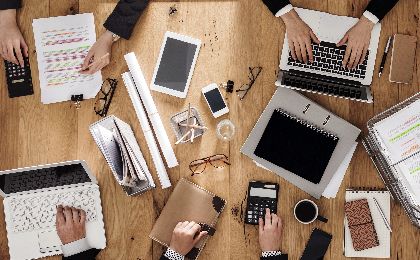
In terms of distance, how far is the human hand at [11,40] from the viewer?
2.15 meters

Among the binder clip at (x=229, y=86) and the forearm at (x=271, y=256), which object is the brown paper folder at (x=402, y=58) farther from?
the forearm at (x=271, y=256)

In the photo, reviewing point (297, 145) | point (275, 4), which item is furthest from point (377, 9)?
point (297, 145)

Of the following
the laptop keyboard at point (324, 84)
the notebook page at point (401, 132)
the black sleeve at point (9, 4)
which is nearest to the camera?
the notebook page at point (401, 132)

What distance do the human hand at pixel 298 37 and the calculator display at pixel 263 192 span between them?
0.52 metres

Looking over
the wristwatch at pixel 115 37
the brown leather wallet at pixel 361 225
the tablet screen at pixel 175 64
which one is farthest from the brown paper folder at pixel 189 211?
the wristwatch at pixel 115 37

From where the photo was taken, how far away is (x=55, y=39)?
2.17 meters

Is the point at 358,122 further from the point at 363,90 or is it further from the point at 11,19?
the point at 11,19

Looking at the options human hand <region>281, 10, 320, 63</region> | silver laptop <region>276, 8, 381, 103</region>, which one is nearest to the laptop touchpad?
silver laptop <region>276, 8, 381, 103</region>

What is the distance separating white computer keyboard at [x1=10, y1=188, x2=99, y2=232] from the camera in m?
2.13

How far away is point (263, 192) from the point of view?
83.4 inches

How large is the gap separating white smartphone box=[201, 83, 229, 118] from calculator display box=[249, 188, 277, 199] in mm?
327

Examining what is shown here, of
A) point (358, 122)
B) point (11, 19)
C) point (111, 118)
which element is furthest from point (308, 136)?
point (11, 19)

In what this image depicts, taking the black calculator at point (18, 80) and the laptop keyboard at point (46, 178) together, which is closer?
the laptop keyboard at point (46, 178)

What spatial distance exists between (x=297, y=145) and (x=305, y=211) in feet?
0.86
